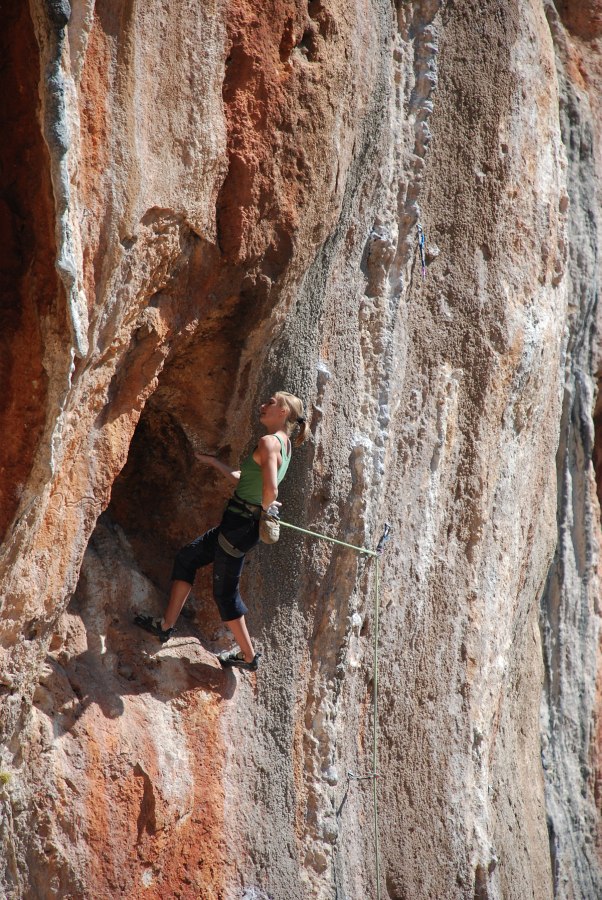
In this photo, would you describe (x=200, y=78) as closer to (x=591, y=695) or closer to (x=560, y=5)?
(x=560, y=5)

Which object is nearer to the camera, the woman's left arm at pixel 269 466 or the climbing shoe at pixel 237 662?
the woman's left arm at pixel 269 466

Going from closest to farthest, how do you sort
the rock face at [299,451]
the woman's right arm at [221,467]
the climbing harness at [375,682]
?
the rock face at [299,451] < the woman's right arm at [221,467] < the climbing harness at [375,682]

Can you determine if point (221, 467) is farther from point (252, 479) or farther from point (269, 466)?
point (269, 466)

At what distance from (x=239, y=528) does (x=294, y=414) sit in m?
0.53

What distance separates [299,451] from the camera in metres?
4.40

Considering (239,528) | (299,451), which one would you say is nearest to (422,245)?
(299,451)

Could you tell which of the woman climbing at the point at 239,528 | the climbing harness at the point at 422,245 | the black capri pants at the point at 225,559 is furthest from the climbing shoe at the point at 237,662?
the climbing harness at the point at 422,245

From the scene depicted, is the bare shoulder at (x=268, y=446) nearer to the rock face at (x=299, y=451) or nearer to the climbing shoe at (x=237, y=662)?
the rock face at (x=299, y=451)

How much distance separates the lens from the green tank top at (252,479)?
3.96 meters

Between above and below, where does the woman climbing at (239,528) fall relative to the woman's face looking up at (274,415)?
below

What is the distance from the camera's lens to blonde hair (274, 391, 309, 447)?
13.1 ft

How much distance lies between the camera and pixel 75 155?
3045mm

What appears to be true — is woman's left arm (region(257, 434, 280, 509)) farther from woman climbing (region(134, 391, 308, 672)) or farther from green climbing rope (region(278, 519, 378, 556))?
green climbing rope (region(278, 519, 378, 556))

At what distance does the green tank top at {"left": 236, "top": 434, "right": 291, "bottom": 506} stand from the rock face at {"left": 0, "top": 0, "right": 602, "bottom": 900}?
37 cm
